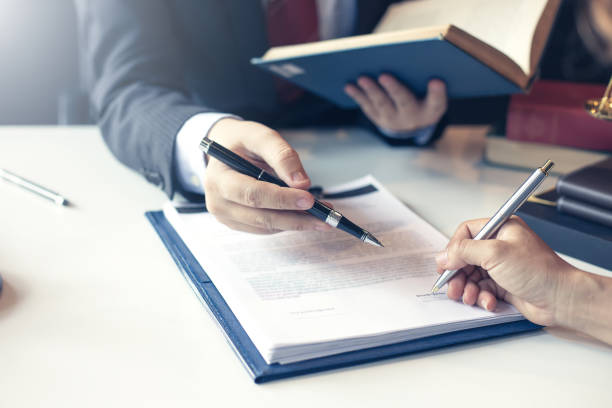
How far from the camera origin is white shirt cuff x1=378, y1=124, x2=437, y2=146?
1.12 metres

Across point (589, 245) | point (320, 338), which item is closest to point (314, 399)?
point (320, 338)

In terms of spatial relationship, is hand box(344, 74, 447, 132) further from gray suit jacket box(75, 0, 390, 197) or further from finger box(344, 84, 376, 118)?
gray suit jacket box(75, 0, 390, 197)

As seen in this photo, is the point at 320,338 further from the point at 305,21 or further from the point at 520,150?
the point at 305,21

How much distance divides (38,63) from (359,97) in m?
0.97

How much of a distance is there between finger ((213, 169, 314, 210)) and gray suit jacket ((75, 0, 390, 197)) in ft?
0.71

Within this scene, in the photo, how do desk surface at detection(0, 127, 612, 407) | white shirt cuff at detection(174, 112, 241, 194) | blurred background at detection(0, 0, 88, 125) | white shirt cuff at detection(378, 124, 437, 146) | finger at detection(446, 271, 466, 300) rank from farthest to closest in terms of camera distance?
blurred background at detection(0, 0, 88, 125), white shirt cuff at detection(378, 124, 437, 146), white shirt cuff at detection(174, 112, 241, 194), finger at detection(446, 271, 466, 300), desk surface at detection(0, 127, 612, 407)

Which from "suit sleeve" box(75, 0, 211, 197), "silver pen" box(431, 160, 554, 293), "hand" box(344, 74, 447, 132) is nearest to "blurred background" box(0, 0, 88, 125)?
"suit sleeve" box(75, 0, 211, 197)

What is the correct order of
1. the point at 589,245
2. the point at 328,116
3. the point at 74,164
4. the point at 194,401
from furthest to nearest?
the point at 328,116, the point at 74,164, the point at 589,245, the point at 194,401

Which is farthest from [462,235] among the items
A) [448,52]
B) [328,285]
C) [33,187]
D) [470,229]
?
[33,187]

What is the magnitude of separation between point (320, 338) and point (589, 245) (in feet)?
1.30

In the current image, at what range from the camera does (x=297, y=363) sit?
0.47 metres

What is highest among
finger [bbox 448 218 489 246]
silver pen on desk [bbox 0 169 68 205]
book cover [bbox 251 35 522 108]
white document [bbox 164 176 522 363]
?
book cover [bbox 251 35 522 108]

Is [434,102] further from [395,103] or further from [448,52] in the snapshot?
[448,52]

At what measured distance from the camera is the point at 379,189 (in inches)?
33.3
